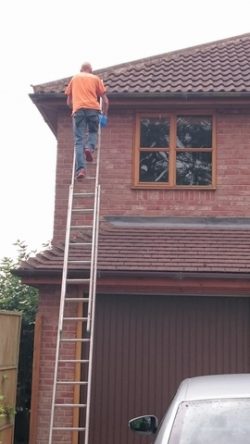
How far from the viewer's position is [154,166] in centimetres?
1137

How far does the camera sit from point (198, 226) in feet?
35.7

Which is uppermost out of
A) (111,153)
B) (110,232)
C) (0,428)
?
(111,153)

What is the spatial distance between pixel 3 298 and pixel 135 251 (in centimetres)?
416

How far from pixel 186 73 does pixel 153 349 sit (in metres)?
5.03

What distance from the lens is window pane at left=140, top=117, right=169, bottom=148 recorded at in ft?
37.6

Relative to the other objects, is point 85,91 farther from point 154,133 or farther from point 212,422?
point 212,422

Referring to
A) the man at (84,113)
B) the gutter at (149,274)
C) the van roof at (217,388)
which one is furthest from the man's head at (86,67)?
the van roof at (217,388)

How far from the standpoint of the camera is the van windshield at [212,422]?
13.6ft

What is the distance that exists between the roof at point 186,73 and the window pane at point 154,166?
100 centimetres

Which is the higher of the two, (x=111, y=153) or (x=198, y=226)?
(x=111, y=153)

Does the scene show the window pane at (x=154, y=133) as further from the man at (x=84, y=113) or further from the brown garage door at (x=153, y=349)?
the brown garage door at (x=153, y=349)

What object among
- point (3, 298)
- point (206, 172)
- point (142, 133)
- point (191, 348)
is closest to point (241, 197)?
point (206, 172)

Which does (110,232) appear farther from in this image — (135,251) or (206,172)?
Result: (206,172)

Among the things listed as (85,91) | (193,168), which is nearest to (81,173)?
(85,91)
